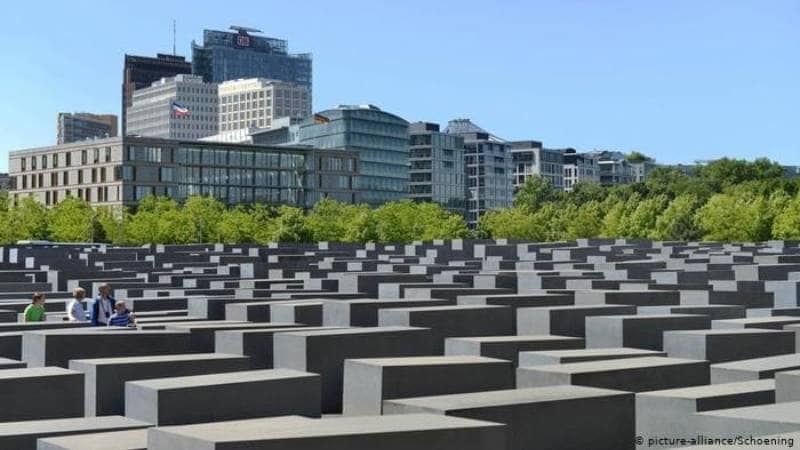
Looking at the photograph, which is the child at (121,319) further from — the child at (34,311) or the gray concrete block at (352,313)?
the gray concrete block at (352,313)

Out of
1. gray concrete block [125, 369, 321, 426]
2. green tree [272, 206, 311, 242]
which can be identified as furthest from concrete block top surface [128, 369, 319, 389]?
green tree [272, 206, 311, 242]

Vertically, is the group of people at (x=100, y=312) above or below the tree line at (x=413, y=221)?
below

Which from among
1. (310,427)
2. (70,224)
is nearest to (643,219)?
(70,224)

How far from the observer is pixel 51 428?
966 cm

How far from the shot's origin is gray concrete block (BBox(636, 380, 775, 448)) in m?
10.2

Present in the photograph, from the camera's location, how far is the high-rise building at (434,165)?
501 ft

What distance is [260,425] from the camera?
8.32 meters

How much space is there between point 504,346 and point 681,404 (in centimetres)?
426

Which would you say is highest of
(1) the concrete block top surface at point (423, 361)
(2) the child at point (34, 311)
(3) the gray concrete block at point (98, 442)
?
(2) the child at point (34, 311)

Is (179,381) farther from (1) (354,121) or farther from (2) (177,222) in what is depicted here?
(1) (354,121)

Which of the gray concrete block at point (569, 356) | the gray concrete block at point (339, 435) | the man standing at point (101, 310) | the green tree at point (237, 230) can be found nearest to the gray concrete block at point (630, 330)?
the gray concrete block at point (569, 356)

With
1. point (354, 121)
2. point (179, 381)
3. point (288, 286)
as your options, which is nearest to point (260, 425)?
point (179, 381)

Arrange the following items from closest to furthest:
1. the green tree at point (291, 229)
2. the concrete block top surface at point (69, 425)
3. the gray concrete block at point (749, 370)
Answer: the concrete block top surface at point (69, 425) < the gray concrete block at point (749, 370) < the green tree at point (291, 229)

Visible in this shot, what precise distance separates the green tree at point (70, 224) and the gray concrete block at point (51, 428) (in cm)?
7600
